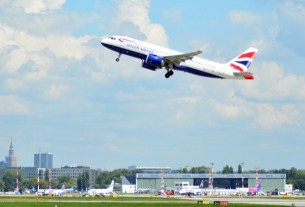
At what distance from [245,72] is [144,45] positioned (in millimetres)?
18829

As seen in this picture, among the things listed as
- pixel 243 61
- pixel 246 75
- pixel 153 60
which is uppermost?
pixel 243 61

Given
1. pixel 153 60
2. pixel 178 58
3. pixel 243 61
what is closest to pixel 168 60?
pixel 178 58

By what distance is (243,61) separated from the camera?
163m

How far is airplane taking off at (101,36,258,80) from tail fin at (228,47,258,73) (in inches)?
231

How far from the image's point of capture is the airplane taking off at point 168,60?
143750mm

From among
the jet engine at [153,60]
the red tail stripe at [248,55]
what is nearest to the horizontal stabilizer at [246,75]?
the red tail stripe at [248,55]

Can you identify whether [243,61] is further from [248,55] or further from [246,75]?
[246,75]

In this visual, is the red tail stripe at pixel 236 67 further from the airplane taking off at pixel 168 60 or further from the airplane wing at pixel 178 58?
the airplane wing at pixel 178 58

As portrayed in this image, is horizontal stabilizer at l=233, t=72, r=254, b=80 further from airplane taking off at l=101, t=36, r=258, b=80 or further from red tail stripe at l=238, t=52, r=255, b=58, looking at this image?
red tail stripe at l=238, t=52, r=255, b=58

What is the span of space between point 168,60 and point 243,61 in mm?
23595

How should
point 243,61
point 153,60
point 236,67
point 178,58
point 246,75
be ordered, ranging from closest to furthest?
point 153,60 < point 178,58 < point 246,75 < point 236,67 < point 243,61

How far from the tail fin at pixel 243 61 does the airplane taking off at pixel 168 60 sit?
231 inches

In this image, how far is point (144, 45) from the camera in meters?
146

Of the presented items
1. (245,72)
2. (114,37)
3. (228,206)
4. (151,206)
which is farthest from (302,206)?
(114,37)
